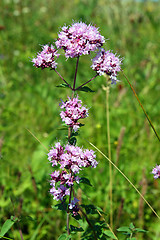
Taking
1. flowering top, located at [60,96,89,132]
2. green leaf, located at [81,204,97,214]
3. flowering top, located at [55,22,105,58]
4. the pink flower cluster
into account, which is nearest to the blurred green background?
green leaf, located at [81,204,97,214]

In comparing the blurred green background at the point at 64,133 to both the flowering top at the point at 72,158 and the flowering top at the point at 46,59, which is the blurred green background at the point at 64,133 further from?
the flowering top at the point at 46,59

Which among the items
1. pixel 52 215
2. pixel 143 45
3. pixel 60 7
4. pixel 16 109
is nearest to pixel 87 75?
pixel 16 109

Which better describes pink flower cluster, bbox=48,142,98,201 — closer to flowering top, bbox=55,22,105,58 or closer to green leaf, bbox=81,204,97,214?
green leaf, bbox=81,204,97,214

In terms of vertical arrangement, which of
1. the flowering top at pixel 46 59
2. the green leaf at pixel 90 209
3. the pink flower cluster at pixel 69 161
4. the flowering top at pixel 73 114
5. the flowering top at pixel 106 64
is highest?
the flowering top at pixel 46 59

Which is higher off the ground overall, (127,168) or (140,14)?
(140,14)

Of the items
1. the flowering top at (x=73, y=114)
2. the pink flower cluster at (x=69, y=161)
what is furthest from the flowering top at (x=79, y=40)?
the pink flower cluster at (x=69, y=161)

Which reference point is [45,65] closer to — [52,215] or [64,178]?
[64,178]
